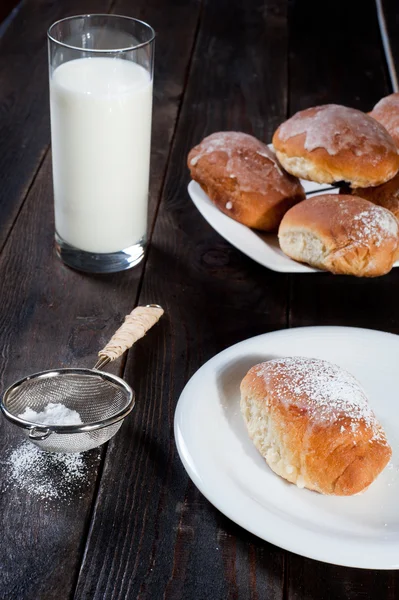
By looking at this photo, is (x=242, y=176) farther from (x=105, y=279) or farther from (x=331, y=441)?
(x=331, y=441)

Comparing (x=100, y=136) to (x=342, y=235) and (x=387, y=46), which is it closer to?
(x=342, y=235)

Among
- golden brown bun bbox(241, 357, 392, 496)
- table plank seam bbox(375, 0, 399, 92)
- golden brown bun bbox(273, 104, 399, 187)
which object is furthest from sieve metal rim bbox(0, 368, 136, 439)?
table plank seam bbox(375, 0, 399, 92)

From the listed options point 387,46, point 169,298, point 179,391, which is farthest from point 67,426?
point 387,46

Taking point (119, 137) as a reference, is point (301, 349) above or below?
below

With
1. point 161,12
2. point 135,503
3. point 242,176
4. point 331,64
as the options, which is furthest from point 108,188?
point 161,12

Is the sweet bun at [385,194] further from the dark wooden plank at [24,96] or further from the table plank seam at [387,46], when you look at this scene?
the table plank seam at [387,46]

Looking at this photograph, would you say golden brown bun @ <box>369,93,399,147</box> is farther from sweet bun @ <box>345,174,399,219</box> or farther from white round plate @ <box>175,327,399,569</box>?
white round plate @ <box>175,327,399,569</box>
